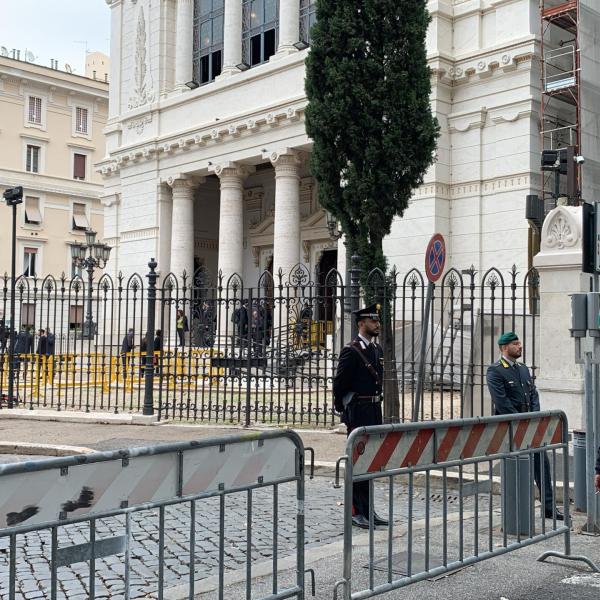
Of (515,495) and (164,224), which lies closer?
(515,495)

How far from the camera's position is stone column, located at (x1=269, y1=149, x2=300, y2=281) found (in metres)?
29.7

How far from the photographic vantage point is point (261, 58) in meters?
32.1

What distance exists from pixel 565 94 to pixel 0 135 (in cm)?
3556

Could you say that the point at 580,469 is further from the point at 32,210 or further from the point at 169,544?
the point at 32,210

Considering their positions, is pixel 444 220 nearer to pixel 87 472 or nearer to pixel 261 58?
pixel 261 58

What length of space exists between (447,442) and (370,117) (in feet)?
30.3

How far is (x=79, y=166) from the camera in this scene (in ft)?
171

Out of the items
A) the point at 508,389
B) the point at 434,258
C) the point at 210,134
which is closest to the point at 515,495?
the point at 508,389

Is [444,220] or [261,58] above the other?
[261,58]

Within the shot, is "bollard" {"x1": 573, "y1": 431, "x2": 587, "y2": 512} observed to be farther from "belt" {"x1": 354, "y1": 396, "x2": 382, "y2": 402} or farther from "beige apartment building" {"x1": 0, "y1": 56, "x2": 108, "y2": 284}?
"beige apartment building" {"x1": 0, "y1": 56, "x2": 108, "y2": 284}

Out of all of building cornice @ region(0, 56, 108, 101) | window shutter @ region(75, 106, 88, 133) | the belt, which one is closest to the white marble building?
building cornice @ region(0, 56, 108, 101)

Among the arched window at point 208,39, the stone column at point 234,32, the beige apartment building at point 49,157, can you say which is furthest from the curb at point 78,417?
the beige apartment building at point 49,157

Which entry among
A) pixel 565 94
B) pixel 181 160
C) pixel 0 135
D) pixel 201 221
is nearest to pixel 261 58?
pixel 181 160

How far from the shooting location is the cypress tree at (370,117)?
13.6 m
